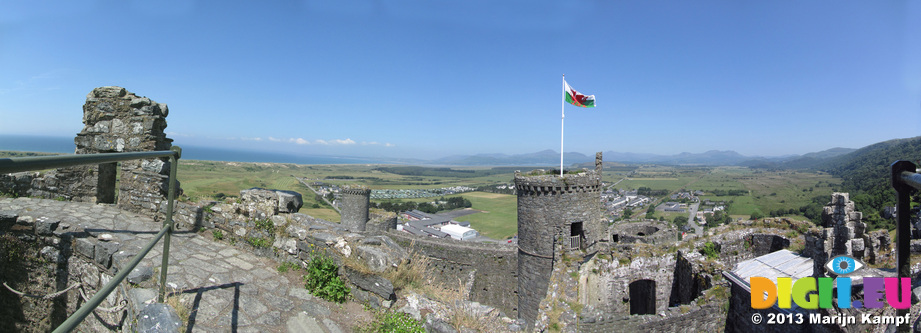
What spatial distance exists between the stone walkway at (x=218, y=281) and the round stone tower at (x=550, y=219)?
8.99m

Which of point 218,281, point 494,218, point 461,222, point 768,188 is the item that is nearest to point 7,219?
point 218,281

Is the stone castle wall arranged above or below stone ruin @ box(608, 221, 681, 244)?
below

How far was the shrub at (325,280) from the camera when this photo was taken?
13.8 feet

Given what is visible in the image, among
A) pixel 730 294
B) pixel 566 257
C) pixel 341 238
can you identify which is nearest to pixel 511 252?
pixel 566 257

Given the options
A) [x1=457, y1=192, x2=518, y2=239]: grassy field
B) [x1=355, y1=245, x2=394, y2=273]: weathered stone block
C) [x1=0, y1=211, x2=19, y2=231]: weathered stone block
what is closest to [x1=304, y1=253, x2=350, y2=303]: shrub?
[x1=355, y1=245, x2=394, y2=273]: weathered stone block

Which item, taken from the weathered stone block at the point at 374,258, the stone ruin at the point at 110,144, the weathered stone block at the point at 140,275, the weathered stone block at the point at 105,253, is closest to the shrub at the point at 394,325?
the weathered stone block at the point at 374,258

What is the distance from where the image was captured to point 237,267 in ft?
15.3

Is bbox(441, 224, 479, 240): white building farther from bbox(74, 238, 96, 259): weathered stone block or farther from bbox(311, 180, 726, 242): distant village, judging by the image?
bbox(74, 238, 96, 259): weathered stone block

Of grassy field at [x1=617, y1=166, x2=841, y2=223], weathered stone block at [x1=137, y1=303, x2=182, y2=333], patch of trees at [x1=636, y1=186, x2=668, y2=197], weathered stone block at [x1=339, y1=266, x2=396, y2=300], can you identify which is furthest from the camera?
patch of trees at [x1=636, y1=186, x2=668, y2=197]

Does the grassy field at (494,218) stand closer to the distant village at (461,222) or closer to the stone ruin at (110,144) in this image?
the distant village at (461,222)

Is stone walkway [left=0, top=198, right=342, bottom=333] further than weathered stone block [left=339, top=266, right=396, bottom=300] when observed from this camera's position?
No

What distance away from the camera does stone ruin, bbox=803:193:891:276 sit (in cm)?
720

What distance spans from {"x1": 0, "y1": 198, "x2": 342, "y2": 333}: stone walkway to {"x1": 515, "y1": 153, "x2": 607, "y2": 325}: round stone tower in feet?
29.5

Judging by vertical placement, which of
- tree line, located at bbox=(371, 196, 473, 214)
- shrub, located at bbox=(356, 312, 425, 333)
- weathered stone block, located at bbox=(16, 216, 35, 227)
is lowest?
tree line, located at bbox=(371, 196, 473, 214)
